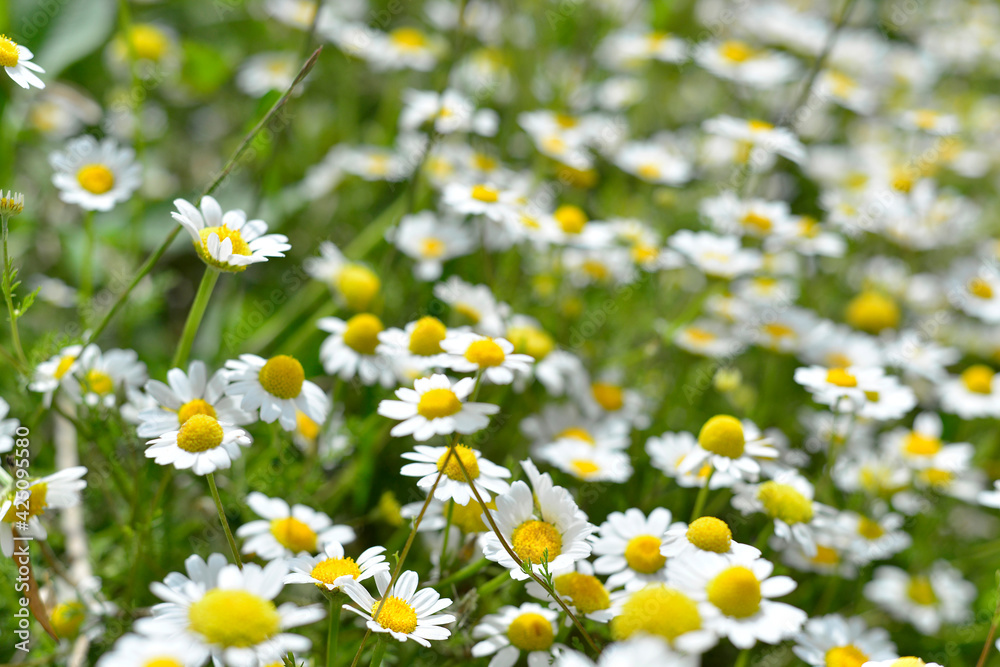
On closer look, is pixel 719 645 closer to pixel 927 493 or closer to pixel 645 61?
pixel 927 493

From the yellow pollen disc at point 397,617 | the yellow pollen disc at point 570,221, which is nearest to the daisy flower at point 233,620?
the yellow pollen disc at point 397,617

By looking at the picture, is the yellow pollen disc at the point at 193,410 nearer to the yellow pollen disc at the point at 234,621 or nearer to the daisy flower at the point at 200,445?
the daisy flower at the point at 200,445

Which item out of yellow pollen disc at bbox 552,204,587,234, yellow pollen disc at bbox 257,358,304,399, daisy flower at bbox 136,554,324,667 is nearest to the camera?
daisy flower at bbox 136,554,324,667

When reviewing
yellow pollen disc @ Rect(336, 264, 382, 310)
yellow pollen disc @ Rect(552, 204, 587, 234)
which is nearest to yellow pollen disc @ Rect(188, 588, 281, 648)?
yellow pollen disc @ Rect(336, 264, 382, 310)

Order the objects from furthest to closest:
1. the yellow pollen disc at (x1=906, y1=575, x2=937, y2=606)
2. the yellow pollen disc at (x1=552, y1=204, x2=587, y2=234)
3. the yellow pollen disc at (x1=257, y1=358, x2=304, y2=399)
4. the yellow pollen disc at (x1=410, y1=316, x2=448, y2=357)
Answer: the yellow pollen disc at (x1=552, y1=204, x2=587, y2=234) < the yellow pollen disc at (x1=906, y1=575, x2=937, y2=606) < the yellow pollen disc at (x1=410, y1=316, x2=448, y2=357) < the yellow pollen disc at (x1=257, y1=358, x2=304, y2=399)

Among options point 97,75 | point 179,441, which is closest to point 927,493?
point 179,441

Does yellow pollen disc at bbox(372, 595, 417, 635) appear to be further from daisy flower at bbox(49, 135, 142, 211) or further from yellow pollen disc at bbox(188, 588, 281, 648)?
daisy flower at bbox(49, 135, 142, 211)
